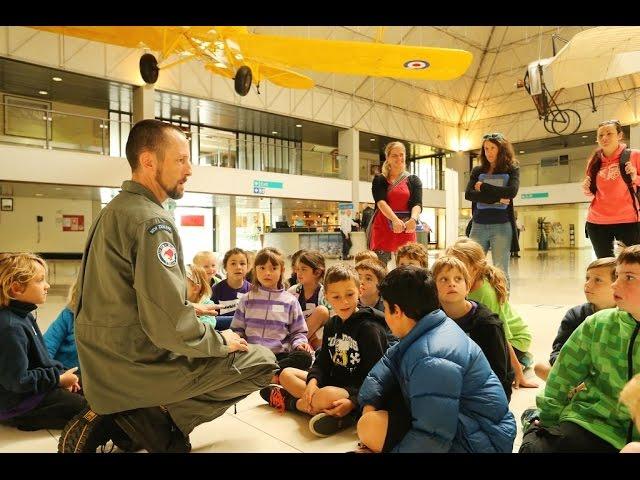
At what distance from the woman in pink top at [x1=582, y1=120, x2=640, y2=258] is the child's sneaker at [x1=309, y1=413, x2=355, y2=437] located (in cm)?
257

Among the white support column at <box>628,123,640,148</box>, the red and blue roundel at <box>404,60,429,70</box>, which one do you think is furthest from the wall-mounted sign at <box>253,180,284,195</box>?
the white support column at <box>628,123,640,148</box>

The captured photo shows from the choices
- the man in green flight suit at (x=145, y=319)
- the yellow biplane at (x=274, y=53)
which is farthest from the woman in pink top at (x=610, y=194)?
the yellow biplane at (x=274, y=53)

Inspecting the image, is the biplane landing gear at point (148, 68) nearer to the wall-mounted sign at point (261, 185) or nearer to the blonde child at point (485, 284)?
the wall-mounted sign at point (261, 185)

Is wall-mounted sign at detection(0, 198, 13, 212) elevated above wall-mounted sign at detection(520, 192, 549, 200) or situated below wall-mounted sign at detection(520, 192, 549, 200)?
below

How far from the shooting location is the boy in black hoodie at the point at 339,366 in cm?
214

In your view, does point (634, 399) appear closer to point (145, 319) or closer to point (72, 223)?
point (145, 319)

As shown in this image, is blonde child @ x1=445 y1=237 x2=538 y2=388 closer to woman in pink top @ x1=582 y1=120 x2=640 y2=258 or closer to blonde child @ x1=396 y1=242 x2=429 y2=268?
blonde child @ x1=396 y1=242 x2=429 y2=268

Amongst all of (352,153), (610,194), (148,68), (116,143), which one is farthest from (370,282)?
(352,153)

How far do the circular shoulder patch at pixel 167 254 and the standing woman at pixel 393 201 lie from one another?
238cm

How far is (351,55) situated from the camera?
8.77 metres

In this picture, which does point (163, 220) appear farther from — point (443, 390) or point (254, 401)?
point (254, 401)

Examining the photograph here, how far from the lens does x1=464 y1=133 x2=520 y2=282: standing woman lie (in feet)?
11.8

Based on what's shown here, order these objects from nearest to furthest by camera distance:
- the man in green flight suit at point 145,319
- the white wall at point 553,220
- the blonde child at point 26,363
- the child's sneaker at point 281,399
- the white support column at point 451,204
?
the man in green flight suit at point 145,319 < the blonde child at point 26,363 < the child's sneaker at point 281,399 < the white support column at point 451,204 < the white wall at point 553,220

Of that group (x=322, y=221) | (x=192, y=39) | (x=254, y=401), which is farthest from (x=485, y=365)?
(x=322, y=221)
